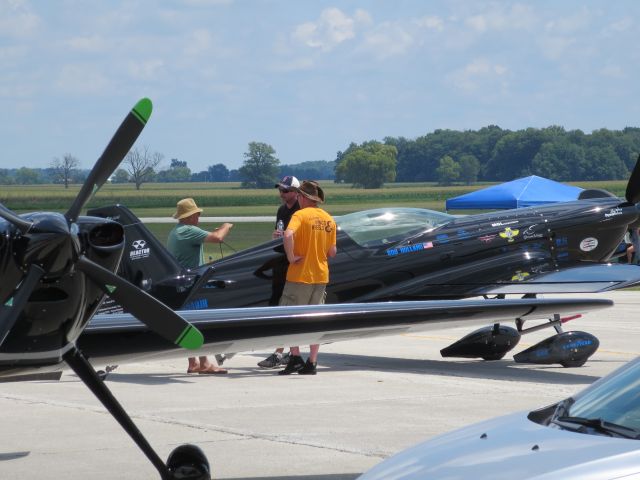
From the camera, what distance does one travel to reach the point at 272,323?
767cm

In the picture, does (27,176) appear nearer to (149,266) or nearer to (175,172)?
(175,172)

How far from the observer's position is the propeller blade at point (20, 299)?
6.37 m

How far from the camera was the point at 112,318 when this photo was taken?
786 centimetres

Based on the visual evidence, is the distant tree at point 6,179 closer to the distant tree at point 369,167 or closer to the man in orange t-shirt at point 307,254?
the distant tree at point 369,167

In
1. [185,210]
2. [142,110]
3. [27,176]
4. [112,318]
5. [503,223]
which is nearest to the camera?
[142,110]

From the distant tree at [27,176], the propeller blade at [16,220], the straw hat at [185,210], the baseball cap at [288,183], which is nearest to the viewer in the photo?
the propeller blade at [16,220]

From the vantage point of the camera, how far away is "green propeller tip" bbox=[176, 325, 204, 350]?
22.4 ft

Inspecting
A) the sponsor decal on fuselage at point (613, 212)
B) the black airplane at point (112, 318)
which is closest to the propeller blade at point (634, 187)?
the sponsor decal on fuselage at point (613, 212)

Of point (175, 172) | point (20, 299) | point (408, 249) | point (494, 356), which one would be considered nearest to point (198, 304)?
point (408, 249)

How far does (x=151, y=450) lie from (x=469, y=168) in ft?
426

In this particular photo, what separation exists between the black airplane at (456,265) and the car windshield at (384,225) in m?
0.01

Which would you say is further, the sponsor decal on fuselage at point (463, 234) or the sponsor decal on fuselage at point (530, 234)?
the sponsor decal on fuselage at point (530, 234)

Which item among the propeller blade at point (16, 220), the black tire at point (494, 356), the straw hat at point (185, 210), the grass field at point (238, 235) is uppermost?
the propeller blade at point (16, 220)

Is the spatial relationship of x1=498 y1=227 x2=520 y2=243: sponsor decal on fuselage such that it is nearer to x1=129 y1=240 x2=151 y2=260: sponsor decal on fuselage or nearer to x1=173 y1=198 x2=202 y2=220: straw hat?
x1=173 y1=198 x2=202 y2=220: straw hat
